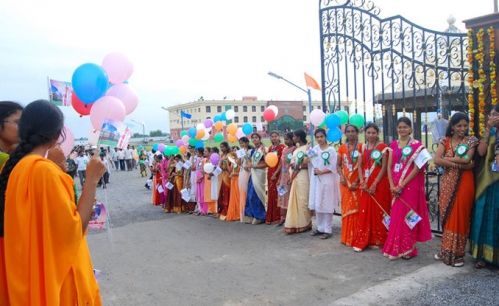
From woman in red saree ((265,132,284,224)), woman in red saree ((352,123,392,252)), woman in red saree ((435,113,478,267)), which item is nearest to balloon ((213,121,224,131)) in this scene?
woman in red saree ((265,132,284,224))

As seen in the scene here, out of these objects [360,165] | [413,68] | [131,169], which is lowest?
[131,169]

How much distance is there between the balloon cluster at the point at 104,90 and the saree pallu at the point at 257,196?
3737 mm

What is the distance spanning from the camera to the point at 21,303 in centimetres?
177

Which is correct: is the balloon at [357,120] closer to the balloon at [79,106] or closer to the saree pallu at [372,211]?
the saree pallu at [372,211]

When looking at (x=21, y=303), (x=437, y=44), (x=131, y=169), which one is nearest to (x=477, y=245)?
(x=437, y=44)

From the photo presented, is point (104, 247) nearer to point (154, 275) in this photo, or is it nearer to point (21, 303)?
point (154, 275)

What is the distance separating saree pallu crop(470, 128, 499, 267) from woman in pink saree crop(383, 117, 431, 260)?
60cm

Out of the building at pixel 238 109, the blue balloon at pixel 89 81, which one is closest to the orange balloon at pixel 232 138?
the blue balloon at pixel 89 81

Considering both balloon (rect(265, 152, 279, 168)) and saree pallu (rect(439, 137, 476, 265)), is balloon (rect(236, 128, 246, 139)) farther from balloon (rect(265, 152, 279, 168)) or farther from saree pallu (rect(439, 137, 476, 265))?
saree pallu (rect(439, 137, 476, 265))

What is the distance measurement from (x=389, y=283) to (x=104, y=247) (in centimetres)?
430

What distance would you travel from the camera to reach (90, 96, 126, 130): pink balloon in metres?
3.17

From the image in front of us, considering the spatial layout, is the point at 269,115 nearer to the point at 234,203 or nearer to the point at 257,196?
the point at 257,196

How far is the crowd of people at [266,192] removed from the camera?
1.75 m

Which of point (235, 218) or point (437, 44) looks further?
point (235, 218)
